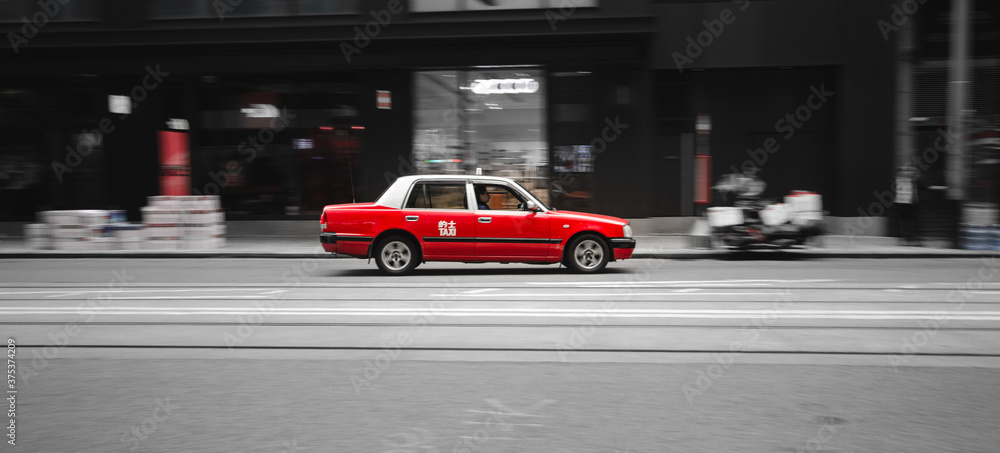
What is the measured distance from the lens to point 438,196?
11.9m

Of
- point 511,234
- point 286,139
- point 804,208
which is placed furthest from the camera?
point 286,139

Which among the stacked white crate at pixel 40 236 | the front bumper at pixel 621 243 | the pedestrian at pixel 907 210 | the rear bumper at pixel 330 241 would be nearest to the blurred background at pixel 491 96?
the pedestrian at pixel 907 210

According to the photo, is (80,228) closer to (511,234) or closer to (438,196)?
(438,196)

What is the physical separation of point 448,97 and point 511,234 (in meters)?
8.05

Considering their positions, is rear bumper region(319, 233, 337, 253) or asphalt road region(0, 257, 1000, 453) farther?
rear bumper region(319, 233, 337, 253)

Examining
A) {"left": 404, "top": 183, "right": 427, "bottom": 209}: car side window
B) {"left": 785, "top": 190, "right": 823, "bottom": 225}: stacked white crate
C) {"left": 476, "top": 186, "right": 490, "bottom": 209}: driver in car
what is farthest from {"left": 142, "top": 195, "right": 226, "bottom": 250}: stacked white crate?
{"left": 785, "top": 190, "right": 823, "bottom": 225}: stacked white crate

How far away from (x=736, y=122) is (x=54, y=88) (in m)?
17.5

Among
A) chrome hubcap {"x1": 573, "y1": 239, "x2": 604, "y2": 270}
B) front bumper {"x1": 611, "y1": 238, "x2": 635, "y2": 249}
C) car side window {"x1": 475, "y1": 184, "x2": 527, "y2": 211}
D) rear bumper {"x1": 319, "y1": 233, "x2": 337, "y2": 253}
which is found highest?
car side window {"x1": 475, "y1": 184, "x2": 527, "y2": 211}

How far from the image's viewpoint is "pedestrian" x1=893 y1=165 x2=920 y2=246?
15859 millimetres

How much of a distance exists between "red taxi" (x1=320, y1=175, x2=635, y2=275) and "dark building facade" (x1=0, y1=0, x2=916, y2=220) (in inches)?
274

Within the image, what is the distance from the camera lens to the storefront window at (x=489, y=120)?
61.5 feet

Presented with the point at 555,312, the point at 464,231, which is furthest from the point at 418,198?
the point at 555,312

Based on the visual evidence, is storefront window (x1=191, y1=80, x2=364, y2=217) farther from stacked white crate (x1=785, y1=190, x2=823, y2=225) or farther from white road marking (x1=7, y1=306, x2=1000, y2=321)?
white road marking (x1=7, y1=306, x2=1000, y2=321)

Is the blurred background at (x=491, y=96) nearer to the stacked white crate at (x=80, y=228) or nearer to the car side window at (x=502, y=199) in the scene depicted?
the stacked white crate at (x=80, y=228)
